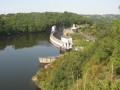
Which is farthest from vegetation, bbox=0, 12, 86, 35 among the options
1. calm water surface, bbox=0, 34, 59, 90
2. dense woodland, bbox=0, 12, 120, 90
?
dense woodland, bbox=0, 12, 120, 90

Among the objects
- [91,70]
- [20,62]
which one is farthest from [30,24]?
[91,70]

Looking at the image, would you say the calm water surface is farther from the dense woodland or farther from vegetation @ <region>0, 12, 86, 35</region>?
vegetation @ <region>0, 12, 86, 35</region>

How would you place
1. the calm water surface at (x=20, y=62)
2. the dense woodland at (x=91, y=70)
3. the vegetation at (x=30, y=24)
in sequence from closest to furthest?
the dense woodland at (x=91, y=70) < the calm water surface at (x=20, y=62) < the vegetation at (x=30, y=24)

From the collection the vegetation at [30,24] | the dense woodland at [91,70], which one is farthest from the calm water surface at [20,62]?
the vegetation at [30,24]

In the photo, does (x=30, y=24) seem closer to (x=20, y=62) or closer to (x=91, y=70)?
(x=20, y=62)

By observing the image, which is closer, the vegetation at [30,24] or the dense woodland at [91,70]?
the dense woodland at [91,70]

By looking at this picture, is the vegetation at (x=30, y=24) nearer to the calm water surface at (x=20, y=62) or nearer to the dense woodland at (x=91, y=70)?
the calm water surface at (x=20, y=62)

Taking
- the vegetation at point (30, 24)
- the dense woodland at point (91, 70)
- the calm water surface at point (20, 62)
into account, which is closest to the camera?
the dense woodland at point (91, 70)

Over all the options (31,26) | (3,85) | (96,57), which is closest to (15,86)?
(3,85)

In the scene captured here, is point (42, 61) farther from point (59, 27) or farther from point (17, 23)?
point (59, 27)
